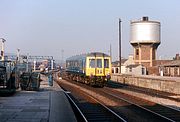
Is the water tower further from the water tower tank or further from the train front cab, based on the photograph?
the train front cab

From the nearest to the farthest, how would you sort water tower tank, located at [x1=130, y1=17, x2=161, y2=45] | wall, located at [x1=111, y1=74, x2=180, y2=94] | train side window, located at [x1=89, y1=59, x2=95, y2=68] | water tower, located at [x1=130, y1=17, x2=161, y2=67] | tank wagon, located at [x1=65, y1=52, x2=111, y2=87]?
wall, located at [x1=111, y1=74, x2=180, y2=94], tank wagon, located at [x1=65, y1=52, x2=111, y2=87], train side window, located at [x1=89, y1=59, x2=95, y2=68], water tower, located at [x1=130, y1=17, x2=161, y2=67], water tower tank, located at [x1=130, y1=17, x2=161, y2=45]

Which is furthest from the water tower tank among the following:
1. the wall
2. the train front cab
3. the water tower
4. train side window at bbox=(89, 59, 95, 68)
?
train side window at bbox=(89, 59, 95, 68)

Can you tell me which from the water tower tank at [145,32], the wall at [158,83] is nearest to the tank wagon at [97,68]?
the wall at [158,83]

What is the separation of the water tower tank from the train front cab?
4037cm

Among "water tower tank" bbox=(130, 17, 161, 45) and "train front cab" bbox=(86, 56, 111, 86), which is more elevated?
"water tower tank" bbox=(130, 17, 161, 45)

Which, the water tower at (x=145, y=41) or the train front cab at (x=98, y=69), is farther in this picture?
the water tower at (x=145, y=41)

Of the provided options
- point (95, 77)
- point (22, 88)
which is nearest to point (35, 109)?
point (22, 88)

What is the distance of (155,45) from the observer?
7681 centimetres

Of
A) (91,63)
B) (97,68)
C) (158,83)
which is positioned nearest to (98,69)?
(97,68)

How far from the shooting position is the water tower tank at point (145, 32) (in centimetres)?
7631

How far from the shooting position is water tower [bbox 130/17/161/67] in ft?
248

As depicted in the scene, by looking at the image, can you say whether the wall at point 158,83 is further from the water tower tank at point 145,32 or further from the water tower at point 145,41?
the water tower tank at point 145,32

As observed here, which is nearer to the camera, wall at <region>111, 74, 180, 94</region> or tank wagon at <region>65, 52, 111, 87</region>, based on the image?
wall at <region>111, 74, 180, 94</region>

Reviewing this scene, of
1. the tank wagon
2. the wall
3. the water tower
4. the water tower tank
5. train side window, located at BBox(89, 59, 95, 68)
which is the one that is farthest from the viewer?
the water tower tank
